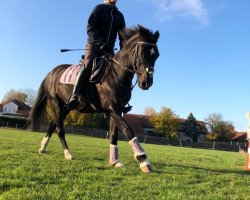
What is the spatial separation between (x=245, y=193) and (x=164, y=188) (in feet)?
4.34

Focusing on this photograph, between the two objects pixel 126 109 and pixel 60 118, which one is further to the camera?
pixel 60 118

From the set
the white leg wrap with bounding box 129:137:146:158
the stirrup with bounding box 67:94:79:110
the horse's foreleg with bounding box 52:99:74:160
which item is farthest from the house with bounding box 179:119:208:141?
the white leg wrap with bounding box 129:137:146:158

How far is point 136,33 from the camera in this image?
8461 millimetres

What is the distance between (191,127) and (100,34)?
9201 cm

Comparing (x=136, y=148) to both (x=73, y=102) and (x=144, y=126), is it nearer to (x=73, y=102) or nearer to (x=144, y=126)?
(x=73, y=102)

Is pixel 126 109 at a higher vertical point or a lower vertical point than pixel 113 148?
higher

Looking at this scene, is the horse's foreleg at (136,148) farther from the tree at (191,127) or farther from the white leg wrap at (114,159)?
the tree at (191,127)

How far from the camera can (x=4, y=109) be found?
405 feet

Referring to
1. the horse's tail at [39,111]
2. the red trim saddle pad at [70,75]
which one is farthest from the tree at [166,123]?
the red trim saddle pad at [70,75]

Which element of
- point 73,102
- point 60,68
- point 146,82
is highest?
point 60,68

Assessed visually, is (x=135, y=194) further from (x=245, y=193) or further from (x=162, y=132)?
(x=162, y=132)

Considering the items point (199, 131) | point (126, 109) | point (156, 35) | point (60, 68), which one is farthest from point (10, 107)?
point (156, 35)

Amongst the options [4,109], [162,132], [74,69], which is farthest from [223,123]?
[74,69]

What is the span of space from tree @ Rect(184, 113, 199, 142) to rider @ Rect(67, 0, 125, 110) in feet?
299
